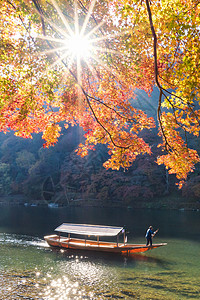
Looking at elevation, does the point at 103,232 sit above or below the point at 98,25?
below

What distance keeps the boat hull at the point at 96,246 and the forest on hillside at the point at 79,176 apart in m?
19.5

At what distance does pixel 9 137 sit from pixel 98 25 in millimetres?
50125

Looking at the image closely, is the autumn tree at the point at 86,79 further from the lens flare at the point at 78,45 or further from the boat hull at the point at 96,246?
the boat hull at the point at 96,246

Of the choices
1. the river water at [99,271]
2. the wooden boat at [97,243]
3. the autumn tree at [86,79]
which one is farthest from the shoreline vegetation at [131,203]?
the autumn tree at [86,79]

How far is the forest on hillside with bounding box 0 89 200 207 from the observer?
37031 mm

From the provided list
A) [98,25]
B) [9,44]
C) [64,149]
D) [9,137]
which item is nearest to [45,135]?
[9,44]

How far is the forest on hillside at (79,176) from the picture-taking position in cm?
3703

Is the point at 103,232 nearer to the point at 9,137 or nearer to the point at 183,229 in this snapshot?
the point at 183,229

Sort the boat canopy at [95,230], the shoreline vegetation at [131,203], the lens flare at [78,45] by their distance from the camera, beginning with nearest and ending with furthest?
the lens flare at [78,45] → the boat canopy at [95,230] → the shoreline vegetation at [131,203]

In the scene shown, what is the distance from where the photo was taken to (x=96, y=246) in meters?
16.2

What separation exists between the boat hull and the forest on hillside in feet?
64.0

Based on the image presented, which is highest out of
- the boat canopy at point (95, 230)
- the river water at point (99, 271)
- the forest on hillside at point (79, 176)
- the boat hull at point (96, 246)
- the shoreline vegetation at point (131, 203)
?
the forest on hillside at point (79, 176)

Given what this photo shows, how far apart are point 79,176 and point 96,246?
2632 cm

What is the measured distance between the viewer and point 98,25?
8500 millimetres
